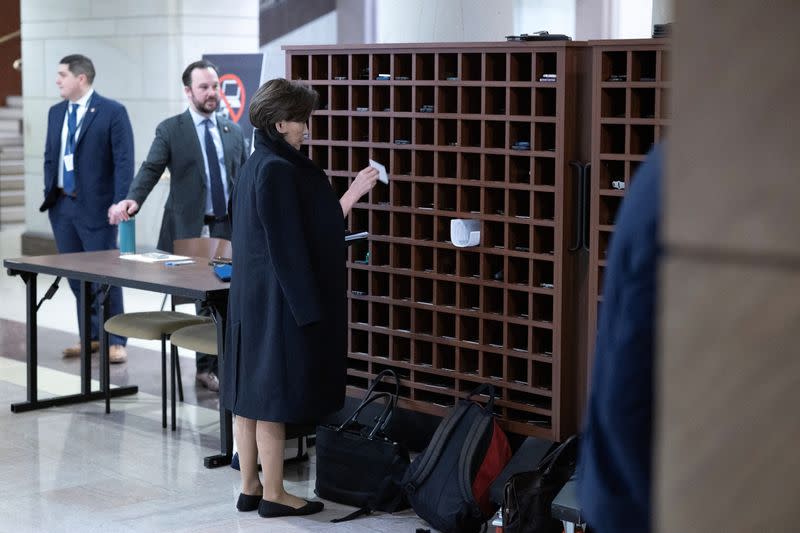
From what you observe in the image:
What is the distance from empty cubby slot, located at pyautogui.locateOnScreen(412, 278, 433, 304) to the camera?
15.9ft

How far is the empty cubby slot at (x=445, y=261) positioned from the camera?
476 cm

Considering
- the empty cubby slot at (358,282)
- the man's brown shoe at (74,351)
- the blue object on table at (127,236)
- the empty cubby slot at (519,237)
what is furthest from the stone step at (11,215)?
the empty cubby slot at (519,237)

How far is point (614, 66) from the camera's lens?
167 inches

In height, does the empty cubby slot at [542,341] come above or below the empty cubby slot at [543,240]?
below

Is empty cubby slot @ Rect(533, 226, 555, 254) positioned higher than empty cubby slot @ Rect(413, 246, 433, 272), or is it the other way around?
empty cubby slot @ Rect(533, 226, 555, 254)

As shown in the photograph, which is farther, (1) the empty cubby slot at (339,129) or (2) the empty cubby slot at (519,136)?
(1) the empty cubby slot at (339,129)

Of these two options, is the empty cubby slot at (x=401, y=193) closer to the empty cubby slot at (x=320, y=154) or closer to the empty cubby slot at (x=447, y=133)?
the empty cubby slot at (x=447, y=133)

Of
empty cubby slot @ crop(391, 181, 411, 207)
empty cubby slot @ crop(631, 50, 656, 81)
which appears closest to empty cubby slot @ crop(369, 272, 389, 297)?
empty cubby slot @ crop(391, 181, 411, 207)

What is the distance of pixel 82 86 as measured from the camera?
23.3 feet

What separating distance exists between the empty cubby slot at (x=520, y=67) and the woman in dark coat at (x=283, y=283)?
0.74 metres

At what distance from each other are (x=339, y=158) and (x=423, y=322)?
815 mm

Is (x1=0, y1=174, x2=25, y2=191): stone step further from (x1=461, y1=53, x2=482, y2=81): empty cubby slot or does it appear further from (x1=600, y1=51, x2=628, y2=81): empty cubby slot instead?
(x1=600, y1=51, x2=628, y2=81): empty cubby slot

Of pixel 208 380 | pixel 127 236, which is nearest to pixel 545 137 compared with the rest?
pixel 127 236

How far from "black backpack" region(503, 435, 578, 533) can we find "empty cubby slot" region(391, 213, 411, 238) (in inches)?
50.7
